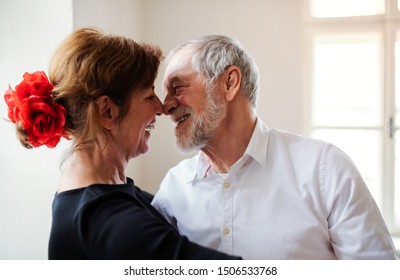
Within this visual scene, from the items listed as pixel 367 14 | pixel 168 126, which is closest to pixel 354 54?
pixel 367 14

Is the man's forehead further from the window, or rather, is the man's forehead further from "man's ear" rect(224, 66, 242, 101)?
the window

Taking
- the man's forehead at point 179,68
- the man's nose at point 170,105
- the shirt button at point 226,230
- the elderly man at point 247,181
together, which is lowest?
the shirt button at point 226,230

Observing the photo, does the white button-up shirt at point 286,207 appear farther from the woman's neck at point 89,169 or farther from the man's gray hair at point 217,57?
the woman's neck at point 89,169

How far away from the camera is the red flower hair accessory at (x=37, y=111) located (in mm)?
946

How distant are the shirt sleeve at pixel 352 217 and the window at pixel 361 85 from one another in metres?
1.10

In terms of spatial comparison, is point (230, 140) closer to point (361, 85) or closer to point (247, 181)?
point (247, 181)

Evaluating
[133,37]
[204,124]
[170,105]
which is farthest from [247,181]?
[133,37]

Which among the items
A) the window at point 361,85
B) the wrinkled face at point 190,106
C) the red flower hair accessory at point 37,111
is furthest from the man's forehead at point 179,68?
the window at point 361,85

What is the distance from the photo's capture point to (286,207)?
1218 mm

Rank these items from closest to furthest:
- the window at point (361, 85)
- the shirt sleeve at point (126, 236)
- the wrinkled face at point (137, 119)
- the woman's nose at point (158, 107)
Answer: the shirt sleeve at point (126, 236), the wrinkled face at point (137, 119), the woman's nose at point (158, 107), the window at point (361, 85)

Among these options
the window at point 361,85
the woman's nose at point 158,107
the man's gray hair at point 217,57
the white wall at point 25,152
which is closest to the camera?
the woman's nose at point 158,107

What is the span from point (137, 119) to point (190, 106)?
262 millimetres
